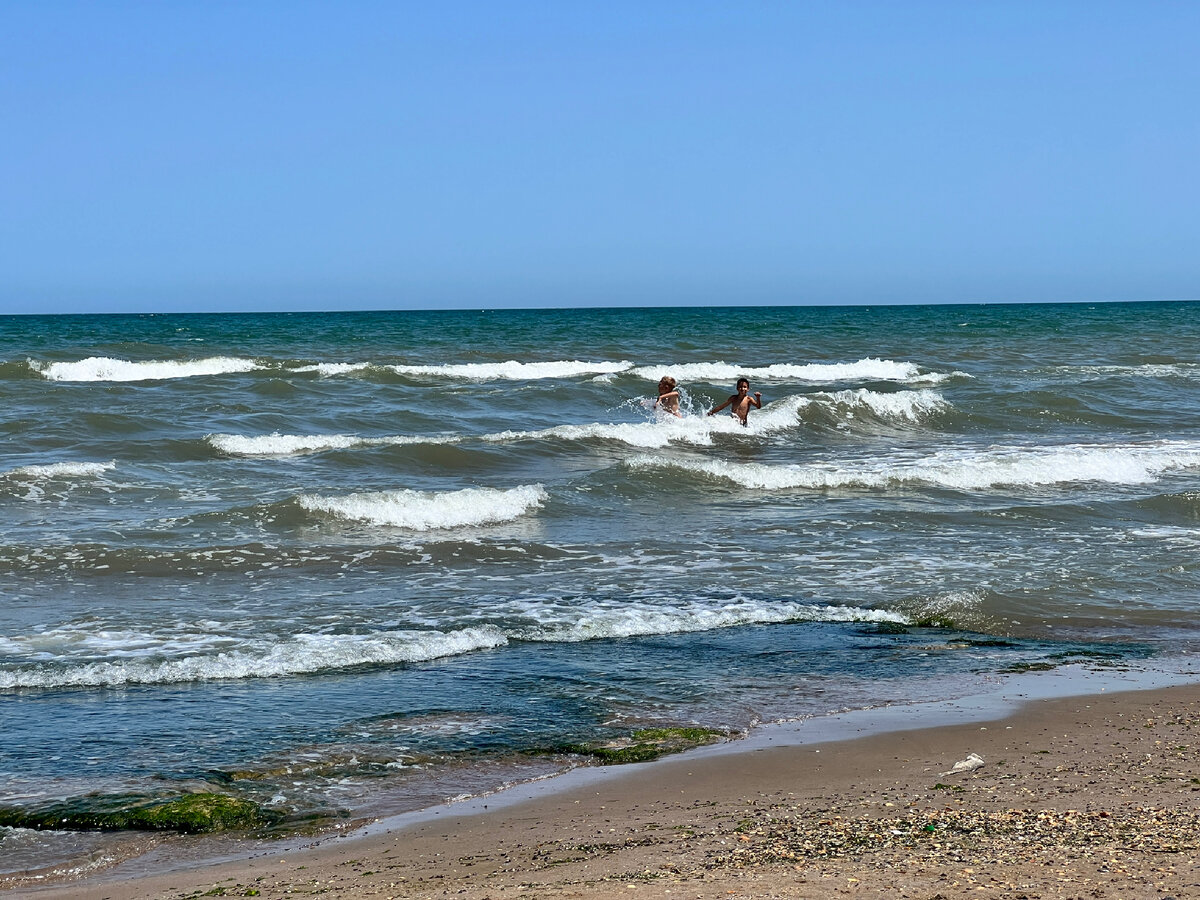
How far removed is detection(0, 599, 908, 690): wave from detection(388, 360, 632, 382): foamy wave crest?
2200 cm

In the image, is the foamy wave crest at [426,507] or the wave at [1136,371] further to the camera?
the wave at [1136,371]

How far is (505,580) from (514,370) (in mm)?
23360

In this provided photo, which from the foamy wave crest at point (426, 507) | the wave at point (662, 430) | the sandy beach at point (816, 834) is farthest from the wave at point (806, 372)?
the sandy beach at point (816, 834)

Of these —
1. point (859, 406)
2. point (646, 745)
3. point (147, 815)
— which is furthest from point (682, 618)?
point (859, 406)

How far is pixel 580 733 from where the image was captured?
5.75 meters

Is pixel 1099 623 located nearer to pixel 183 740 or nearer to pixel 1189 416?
pixel 183 740

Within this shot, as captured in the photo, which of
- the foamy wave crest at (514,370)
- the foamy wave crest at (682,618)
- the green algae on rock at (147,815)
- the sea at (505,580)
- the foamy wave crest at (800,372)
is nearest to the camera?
the green algae on rock at (147,815)

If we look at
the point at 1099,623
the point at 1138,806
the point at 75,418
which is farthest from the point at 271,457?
the point at 1138,806

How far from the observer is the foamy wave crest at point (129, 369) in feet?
95.9

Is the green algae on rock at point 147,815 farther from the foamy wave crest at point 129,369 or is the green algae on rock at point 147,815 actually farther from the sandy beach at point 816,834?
the foamy wave crest at point 129,369

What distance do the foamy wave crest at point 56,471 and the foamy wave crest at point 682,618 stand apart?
26.2 ft

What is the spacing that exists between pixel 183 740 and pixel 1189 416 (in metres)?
21.4

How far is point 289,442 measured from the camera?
17.2 metres

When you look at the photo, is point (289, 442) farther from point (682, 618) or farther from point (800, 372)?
point (800, 372)
